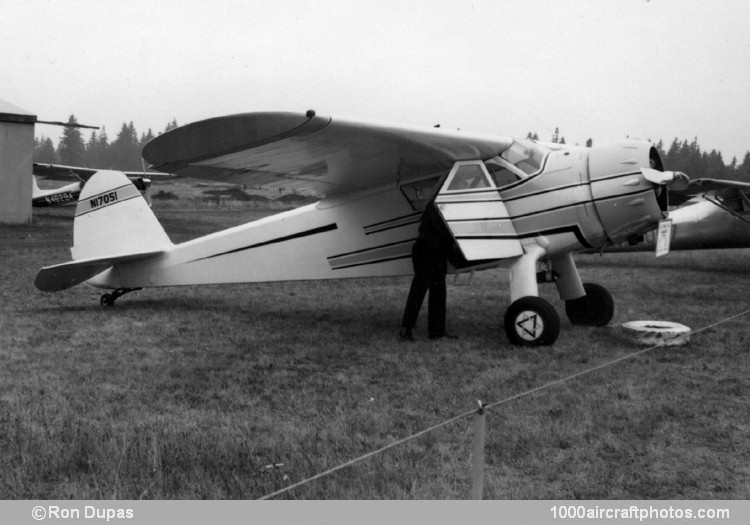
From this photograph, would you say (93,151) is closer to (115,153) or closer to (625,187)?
(115,153)

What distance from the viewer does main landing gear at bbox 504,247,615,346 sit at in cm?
624

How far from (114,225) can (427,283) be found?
469cm

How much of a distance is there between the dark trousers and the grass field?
37 cm

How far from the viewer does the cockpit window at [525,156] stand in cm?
680

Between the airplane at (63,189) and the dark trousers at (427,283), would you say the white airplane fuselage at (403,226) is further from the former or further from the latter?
the airplane at (63,189)

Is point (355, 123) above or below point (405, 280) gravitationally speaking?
above

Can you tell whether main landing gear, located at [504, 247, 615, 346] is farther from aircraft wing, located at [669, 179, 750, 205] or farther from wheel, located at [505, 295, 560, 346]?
aircraft wing, located at [669, 179, 750, 205]

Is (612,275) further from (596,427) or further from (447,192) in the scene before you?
(596,427)

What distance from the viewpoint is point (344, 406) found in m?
4.48

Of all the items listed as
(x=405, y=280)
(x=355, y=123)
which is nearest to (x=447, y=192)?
(x=355, y=123)

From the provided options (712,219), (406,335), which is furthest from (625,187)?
(712,219)

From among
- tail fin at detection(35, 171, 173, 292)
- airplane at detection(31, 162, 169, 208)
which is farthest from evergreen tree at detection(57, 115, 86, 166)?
tail fin at detection(35, 171, 173, 292)

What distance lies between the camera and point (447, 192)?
6.60m

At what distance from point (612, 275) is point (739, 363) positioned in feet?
23.1
